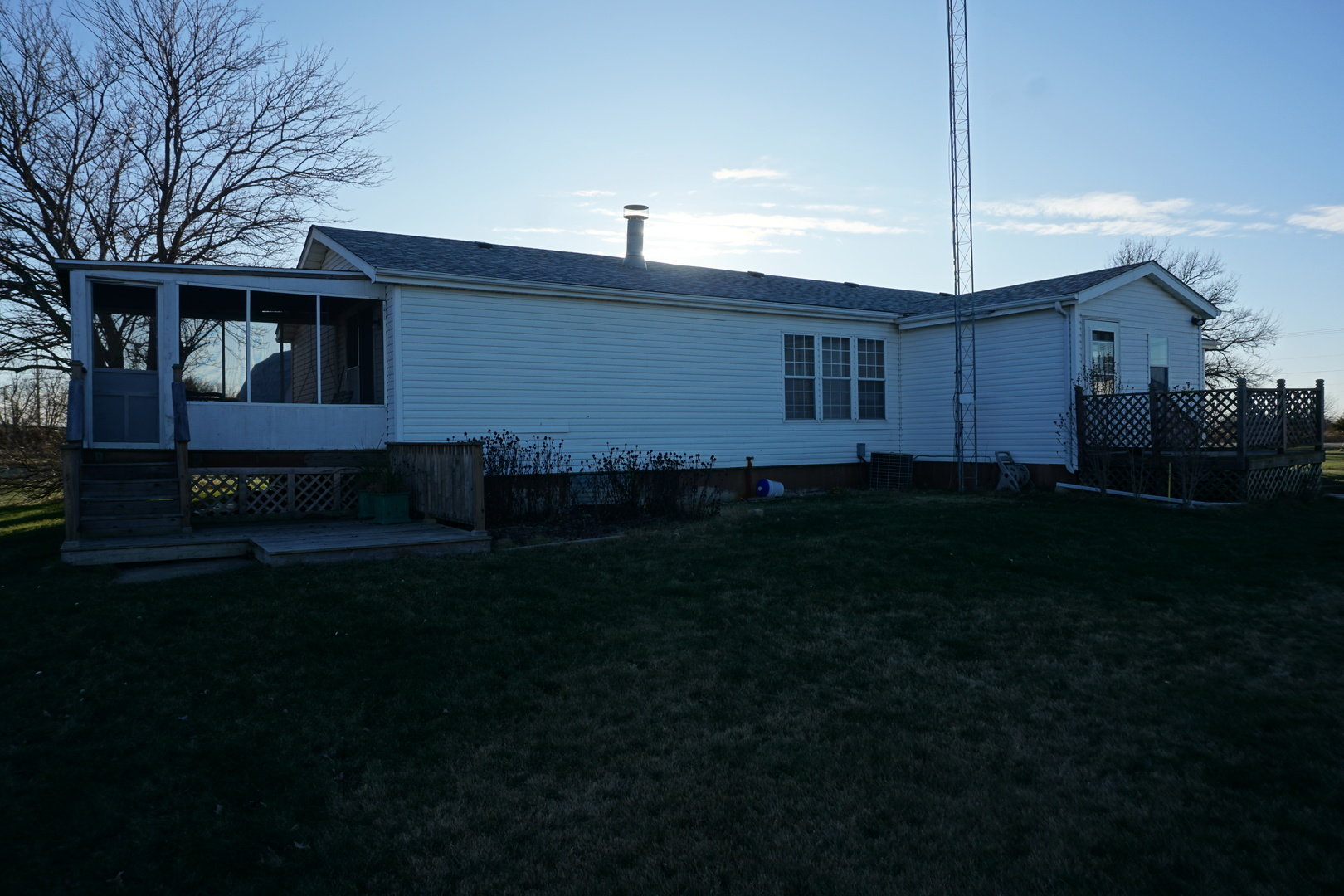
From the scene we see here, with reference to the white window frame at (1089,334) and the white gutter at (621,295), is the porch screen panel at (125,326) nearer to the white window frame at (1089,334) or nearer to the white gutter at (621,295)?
the white gutter at (621,295)

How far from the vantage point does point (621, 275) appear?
15375 mm

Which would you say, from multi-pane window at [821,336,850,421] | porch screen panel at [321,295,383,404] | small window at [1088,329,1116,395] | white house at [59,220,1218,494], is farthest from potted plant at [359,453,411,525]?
small window at [1088,329,1116,395]

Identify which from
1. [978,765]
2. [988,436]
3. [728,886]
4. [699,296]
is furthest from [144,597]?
[988,436]

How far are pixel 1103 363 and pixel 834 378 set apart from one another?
4.87 m

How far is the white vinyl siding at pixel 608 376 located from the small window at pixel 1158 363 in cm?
522

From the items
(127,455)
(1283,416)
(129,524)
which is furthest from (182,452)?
(1283,416)

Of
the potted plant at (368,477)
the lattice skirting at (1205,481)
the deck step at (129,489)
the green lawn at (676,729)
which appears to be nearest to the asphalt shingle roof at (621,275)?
the potted plant at (368,477)

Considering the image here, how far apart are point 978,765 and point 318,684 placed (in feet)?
13.3

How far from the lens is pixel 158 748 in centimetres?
459

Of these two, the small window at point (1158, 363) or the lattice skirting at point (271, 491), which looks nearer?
the lattice skirting at point (271, 491)

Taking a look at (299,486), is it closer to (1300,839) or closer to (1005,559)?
(1005,559)

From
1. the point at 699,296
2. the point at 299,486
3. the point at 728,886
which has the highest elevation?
the point at 699,296

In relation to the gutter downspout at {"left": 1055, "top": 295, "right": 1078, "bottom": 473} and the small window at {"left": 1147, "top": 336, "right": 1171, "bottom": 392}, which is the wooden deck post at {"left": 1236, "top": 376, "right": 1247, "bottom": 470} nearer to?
the gutter downspout at {"left": 1055, "top": 295, "right": 1078, "bottom": 473}

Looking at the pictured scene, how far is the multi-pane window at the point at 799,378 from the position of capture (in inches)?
647
